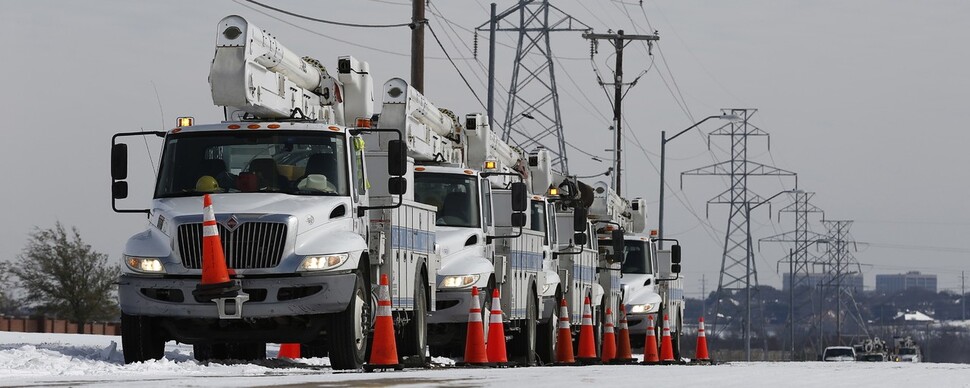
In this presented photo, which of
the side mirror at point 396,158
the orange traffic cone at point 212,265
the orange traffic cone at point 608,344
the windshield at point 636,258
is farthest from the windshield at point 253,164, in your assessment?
the windshield at point 636,258

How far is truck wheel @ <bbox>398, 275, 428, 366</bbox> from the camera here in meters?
20.4

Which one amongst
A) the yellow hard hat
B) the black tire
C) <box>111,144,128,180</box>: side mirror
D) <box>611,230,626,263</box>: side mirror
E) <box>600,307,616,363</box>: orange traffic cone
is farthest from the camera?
<box>611,230,626,263</box>: side mirror

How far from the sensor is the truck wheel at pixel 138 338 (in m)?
17.3

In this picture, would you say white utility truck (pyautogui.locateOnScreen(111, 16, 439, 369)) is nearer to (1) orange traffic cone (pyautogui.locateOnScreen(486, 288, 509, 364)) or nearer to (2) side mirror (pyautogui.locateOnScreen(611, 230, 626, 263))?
(1) orange traffic cone (pyautogui.locateOnScreen(486, 288, 509, 364))

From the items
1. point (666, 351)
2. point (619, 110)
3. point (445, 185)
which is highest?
point (619, 110)

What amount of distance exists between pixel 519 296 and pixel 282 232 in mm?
8911

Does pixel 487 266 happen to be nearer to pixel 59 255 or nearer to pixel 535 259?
pixel 535 259

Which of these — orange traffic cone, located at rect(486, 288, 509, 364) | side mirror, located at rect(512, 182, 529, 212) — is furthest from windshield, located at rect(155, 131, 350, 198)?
side mirror, located at rect(512, 182, 529, 212)

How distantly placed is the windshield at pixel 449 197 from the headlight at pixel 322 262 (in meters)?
5.79

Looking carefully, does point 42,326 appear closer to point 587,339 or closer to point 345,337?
point 587,339

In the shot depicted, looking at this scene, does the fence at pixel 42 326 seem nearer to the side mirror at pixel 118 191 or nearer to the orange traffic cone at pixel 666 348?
the orange traffic cone at pixel 666 348

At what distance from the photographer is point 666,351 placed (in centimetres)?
3478

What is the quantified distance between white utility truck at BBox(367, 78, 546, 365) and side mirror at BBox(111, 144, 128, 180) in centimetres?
414

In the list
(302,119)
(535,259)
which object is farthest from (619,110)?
(302,119)
